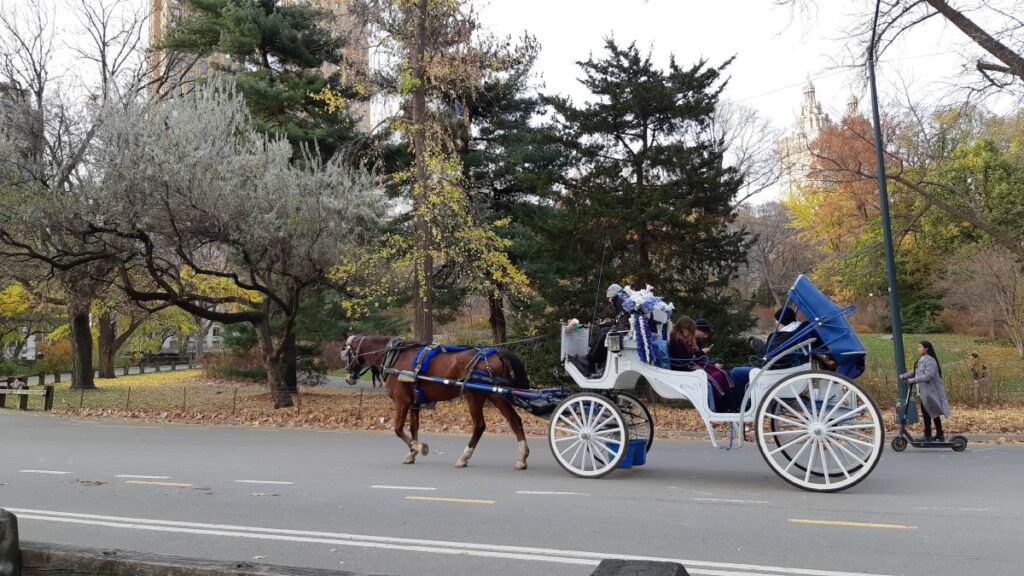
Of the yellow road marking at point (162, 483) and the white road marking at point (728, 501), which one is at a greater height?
the yellow road marking at point (162, 483)

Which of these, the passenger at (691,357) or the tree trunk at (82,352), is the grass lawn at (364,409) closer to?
the tree trunk at (82,352)

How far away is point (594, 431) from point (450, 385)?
8.07 feet

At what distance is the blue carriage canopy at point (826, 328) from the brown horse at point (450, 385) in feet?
12.7

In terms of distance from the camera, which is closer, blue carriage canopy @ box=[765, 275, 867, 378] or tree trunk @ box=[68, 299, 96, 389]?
→ blue carriage canopy @ box=[765, 275, 867, 378]

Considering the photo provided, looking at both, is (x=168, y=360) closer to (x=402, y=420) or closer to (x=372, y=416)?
(x=372, y=416)

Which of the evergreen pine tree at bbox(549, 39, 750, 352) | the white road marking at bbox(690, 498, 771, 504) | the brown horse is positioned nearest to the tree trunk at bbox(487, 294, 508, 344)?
the evergreen pine tree at bbox(549, 39, 750, 352)

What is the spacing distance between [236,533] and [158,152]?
12.8m

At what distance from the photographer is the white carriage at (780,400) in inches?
326

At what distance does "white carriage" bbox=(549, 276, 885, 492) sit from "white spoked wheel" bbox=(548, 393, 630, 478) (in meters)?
0.01

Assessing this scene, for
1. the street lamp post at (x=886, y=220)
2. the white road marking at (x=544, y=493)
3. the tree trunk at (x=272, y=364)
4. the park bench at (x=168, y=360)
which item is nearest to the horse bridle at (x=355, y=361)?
the white road marking at (x=544, y=493)

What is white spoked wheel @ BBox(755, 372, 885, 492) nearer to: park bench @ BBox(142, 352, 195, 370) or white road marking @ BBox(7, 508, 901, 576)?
white road marking @ BBox(7, 508, 901, 576)

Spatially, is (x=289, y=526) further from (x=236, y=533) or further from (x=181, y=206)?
(x=181, y=206)

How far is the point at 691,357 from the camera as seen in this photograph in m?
9.55

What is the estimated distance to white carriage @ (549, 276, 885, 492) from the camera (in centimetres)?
828
